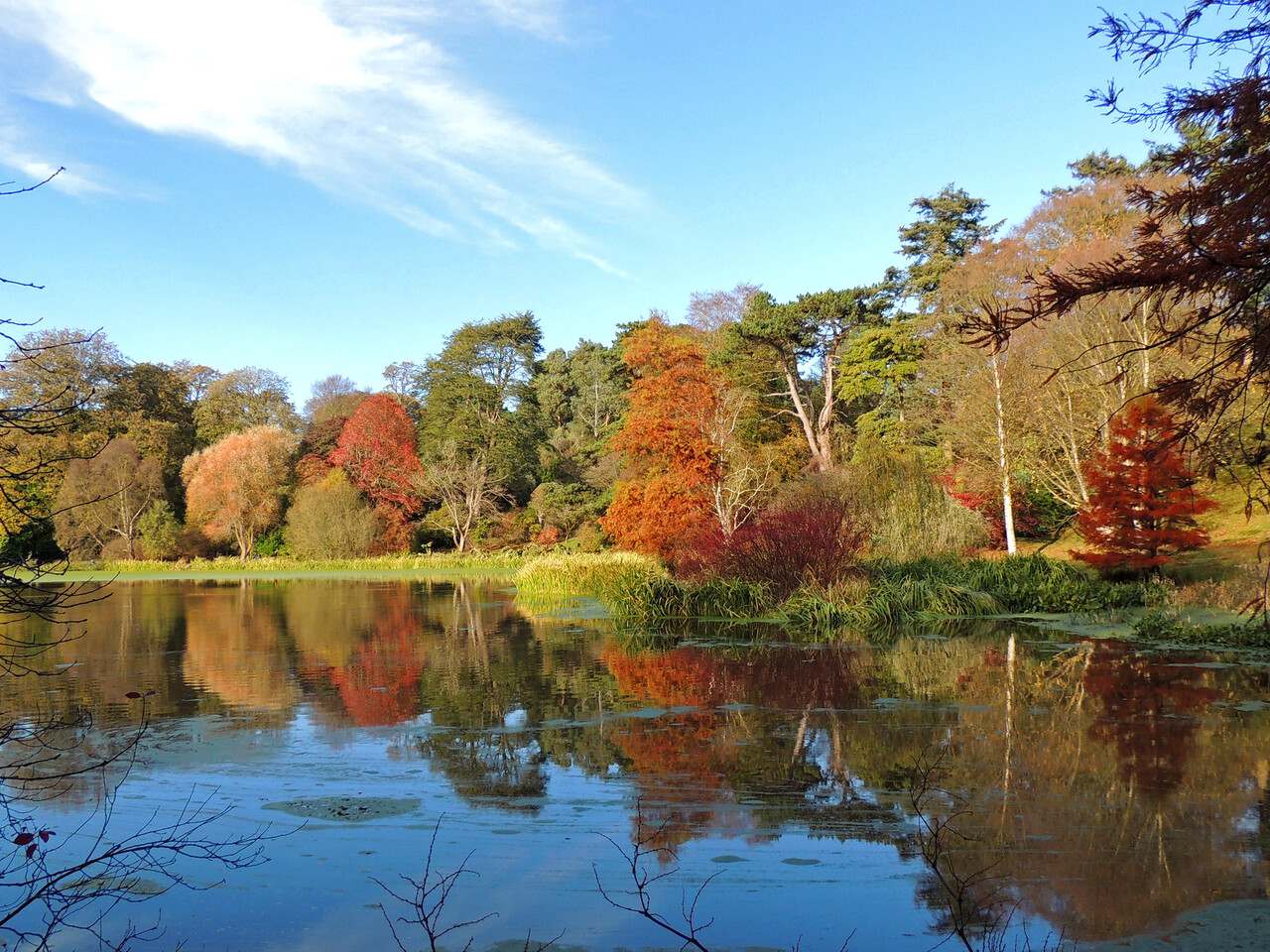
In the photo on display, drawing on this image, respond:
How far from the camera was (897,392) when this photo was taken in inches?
1136

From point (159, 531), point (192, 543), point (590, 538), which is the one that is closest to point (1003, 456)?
point (590, 538)

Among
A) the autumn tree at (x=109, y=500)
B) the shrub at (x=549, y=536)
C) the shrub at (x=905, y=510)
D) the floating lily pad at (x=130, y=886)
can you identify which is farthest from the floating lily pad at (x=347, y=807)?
the autumn tree at (x=109, y=500)

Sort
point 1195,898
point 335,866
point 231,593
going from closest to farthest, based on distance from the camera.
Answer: point 1195,898 < point 335,866 < point 231,593

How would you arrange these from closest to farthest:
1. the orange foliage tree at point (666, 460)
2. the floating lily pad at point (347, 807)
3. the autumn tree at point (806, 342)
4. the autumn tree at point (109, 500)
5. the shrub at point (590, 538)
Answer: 1. the floating lily pad at point (347, 807)
2. the orange foliage tree at point (666, 460)
3. the autumn tree at point (806, 342)
4. the shrub at point (590, 538)
5. the autumn tree at point (109, 500)

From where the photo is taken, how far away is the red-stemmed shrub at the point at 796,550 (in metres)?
15.4

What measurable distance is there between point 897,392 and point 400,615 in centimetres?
1714

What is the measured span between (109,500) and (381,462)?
38.2ft

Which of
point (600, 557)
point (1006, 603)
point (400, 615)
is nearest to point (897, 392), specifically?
point (600, 557)

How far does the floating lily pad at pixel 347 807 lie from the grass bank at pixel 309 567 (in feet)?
89.4

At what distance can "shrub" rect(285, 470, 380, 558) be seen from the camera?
38.0 metres

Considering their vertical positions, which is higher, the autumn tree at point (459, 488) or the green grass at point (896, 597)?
the autumn tree at point (459, 488)

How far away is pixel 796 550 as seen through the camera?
15609 millimetres

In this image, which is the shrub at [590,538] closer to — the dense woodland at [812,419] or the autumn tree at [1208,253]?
the dense woodland at [812,419]

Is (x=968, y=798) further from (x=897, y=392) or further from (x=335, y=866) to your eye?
(x=897, y=392)
